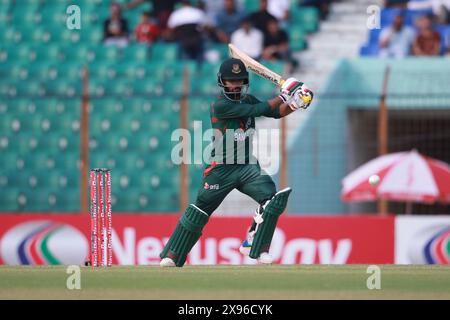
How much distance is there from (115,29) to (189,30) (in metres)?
1.36

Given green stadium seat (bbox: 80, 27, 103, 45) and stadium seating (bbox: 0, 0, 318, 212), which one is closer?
stadium seating (bbox: 0, 0, 318, 212)

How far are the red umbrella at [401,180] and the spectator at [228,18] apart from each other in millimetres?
4581

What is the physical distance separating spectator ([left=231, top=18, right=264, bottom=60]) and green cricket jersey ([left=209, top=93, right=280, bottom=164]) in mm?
8216

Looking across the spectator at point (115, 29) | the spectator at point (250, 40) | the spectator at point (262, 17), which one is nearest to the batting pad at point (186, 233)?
the spectator at point (250, 40)

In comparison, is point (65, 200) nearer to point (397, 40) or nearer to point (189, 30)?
point (189, 30)

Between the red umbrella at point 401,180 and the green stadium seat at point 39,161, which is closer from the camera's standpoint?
the red umbrella at point 401,180

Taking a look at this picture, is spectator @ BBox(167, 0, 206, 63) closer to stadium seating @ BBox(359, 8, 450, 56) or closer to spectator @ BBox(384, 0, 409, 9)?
stadium seating @ BBox(359, 8, 450, 56)

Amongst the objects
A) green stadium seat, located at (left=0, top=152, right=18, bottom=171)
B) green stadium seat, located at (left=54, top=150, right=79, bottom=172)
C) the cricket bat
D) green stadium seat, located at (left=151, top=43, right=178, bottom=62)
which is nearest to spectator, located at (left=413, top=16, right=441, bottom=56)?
green stadium seat, located at (left=151, top=43, right=178, bottom=62)

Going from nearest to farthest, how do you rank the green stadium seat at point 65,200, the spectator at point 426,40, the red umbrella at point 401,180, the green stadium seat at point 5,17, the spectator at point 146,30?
the red umbrella at point 401,180 < the green stadium seat at point 65,200 < the spectator at point 426,40 < the spectator at point 146,30 < the green stadium seat at point 5,17

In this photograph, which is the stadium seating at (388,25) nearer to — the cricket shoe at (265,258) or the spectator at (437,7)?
the spectator at (437,7)

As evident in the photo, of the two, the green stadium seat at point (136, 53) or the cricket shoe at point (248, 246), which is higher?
the green stadium seat at point (136, 53)

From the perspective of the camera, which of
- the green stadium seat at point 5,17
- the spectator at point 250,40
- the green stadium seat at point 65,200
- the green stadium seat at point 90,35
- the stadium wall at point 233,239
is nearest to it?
the stadium wall at point 233,239

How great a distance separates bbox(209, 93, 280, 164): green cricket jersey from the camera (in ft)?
34.7

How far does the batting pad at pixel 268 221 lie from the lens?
34.5ft
